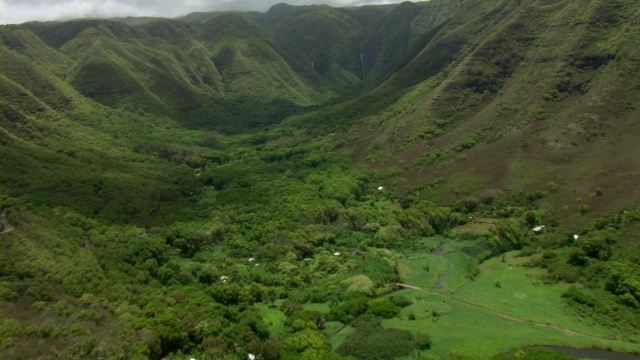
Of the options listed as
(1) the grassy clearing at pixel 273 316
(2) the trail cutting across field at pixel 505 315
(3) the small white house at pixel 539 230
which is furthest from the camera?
(3) the small white house at pixel 539 230

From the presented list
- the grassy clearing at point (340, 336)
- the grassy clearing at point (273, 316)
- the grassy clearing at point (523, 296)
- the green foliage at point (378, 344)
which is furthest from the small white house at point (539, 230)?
the grassy clearing at point (273, 316)

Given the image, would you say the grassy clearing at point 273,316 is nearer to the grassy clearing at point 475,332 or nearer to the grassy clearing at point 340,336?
the grassy clearing at point 340,336

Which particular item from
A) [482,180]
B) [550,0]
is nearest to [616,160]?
[482,180]

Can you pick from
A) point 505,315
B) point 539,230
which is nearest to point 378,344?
point 505,315

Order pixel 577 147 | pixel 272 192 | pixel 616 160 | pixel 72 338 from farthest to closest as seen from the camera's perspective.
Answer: pixel 272 192
pixel 577 147
pixel 616 160
pixel 72 338

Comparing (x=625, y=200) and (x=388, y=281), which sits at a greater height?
(x=625, y=200)

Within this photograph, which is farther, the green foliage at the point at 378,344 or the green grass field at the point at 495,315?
the green grass field at the point at 495,315

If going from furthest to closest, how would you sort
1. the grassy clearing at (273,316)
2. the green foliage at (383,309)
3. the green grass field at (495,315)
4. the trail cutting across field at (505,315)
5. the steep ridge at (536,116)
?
the steep ridge at (536,116)
the green foliage at (383,309)
the grassy clearing at (273,316)
the trail cutting across field at (505,315)
the green grass field at (495,315)

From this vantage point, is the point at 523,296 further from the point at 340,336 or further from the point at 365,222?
the point at 365,222

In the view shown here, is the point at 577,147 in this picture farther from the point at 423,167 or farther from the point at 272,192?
the point at 272,192
